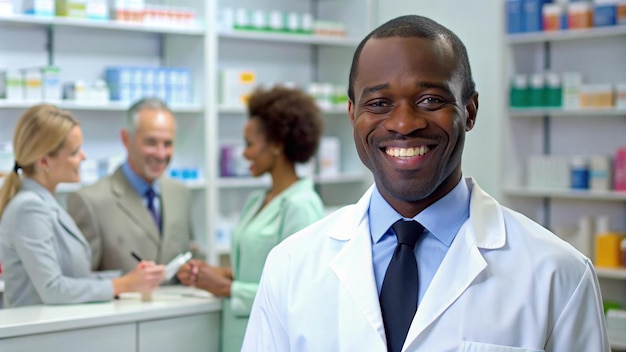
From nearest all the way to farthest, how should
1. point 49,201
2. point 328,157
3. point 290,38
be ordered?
point 49,201 → point 290,38 → point 328,157

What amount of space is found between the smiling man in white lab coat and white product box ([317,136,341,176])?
3983mm

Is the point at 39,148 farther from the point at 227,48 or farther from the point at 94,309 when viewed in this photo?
the point at 227,48

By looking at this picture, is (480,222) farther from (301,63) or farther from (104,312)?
(301,63)

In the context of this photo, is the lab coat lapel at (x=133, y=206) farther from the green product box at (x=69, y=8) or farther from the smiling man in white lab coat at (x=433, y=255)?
the smiling man in white lab coat at (x=433, y=255)

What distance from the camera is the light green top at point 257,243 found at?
114 inches

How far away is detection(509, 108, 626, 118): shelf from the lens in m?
4.62

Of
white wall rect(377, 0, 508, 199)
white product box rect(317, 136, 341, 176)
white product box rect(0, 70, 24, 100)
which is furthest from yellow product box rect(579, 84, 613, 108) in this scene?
white product box rect(0, 70, 24, 100)

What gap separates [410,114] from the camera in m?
1.33

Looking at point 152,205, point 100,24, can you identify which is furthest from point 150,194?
point 100,24

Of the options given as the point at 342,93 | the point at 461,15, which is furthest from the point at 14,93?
the point at 461,15

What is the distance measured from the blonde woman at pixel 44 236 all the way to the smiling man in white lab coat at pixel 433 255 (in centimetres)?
147

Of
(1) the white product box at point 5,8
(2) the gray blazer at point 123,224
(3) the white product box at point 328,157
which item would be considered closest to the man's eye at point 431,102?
(2) the gray blazer at point 123,224

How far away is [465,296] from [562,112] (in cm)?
367

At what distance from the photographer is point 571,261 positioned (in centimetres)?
133
